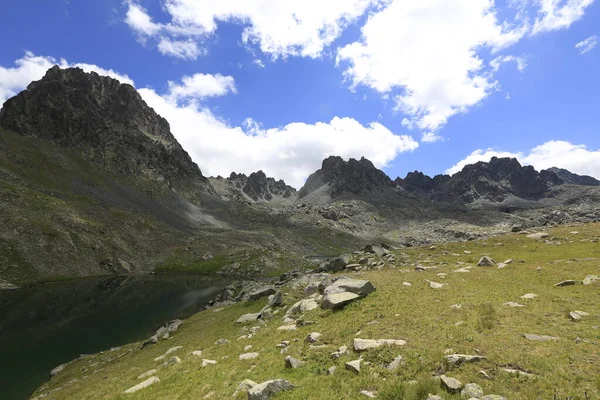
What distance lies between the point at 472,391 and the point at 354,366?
5755 mm

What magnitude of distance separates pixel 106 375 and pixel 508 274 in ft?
139

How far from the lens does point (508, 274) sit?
36375mm

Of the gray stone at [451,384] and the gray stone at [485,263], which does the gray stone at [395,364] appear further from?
the gray stone at [485,263]

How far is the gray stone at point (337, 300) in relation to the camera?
95.7 ft

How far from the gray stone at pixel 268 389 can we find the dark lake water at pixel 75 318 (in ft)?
105

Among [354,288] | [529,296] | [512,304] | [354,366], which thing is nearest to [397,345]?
[354,366]

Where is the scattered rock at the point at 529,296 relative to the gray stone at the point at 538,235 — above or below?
below

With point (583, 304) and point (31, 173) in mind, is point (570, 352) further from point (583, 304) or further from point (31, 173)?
point (31, 173)

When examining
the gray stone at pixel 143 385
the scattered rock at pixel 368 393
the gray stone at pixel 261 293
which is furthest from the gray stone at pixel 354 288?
the gray stone at pixel 261 293

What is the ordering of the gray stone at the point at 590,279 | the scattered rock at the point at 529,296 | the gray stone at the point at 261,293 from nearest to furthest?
1. the scattered rock at the point at 529,296
2. the gray stone at the point at 590,279
3. the gray stone at the point at 261,293

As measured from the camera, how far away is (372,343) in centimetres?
1939

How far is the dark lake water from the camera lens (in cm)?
4159

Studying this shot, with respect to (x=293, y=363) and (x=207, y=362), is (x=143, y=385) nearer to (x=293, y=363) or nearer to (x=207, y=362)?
(x=207, y=362)

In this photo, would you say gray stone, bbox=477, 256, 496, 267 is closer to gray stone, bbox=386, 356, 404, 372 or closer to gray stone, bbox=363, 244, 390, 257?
gray stone, bbox=363, 244, 390, 257
